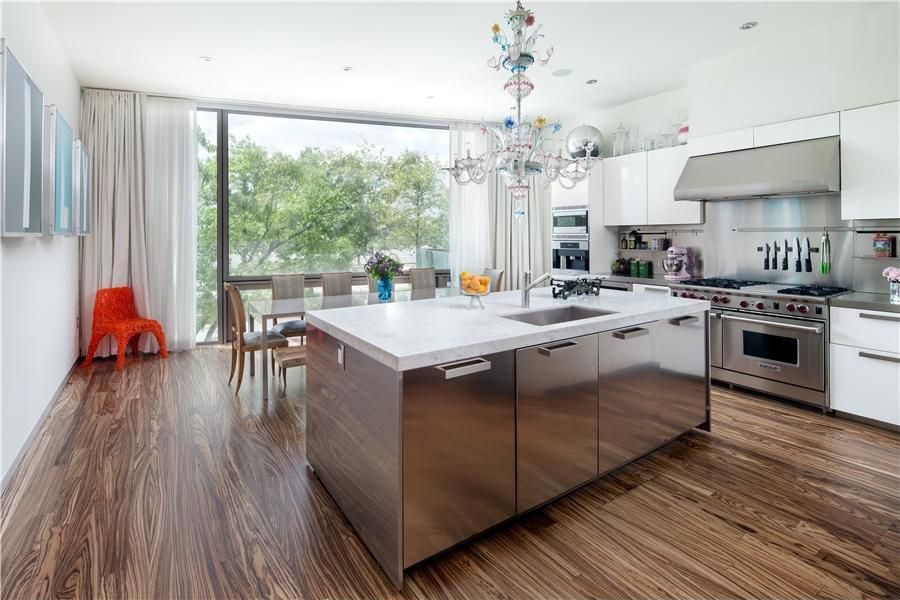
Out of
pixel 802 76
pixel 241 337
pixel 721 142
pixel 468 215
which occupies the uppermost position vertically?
pixel 802 76

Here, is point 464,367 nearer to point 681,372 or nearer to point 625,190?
point 681,372

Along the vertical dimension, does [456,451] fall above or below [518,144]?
below

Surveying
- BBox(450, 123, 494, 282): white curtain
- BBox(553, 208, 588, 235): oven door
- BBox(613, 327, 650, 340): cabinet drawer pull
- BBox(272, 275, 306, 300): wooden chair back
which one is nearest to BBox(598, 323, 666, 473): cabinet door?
BBox(613, 327, 650, 340): cabinet drawer pull

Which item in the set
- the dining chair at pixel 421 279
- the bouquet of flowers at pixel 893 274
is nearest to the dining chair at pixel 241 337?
the dining chair at pixel 421 279

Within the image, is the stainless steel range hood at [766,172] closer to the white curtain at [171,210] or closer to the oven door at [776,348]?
the oven door at [776,348]

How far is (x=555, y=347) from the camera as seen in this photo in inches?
86.0

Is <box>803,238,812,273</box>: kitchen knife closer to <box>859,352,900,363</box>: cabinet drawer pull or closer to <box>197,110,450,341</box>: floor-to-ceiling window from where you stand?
<box>859,352,900,363</box>: cabinet drawer pull

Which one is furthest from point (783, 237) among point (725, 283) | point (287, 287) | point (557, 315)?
point (287, 287)

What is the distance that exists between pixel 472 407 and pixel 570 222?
14.0ft

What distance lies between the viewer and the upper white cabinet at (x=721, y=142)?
13.5ft

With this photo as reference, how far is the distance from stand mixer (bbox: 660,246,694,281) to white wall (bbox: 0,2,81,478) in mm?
4832

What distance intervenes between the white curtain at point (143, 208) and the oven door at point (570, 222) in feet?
13.3

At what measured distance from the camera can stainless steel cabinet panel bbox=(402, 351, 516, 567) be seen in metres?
1.77

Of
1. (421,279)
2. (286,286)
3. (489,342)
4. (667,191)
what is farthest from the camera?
(421,279)
